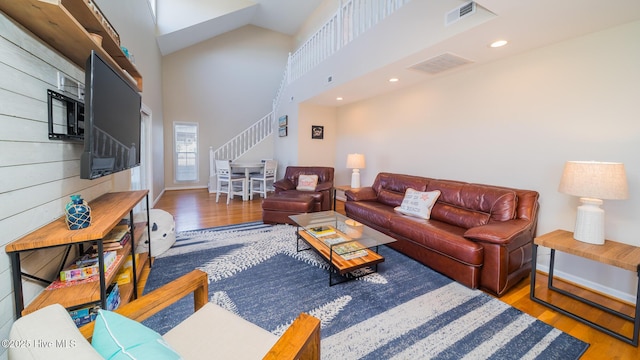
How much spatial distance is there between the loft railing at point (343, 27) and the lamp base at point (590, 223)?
7.92ft

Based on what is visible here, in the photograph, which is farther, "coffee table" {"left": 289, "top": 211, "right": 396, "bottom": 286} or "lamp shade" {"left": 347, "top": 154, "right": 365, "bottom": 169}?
"lamp shade" {"left": 347, "top": 154, "right": 365, "bottom": 169}

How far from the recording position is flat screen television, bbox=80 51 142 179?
4.29 ft

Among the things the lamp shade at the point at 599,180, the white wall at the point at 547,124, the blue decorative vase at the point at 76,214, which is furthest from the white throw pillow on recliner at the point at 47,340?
the white wall at the point at 547,124

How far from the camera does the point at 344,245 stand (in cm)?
246

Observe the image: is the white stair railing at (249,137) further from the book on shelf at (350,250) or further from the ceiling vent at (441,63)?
the book on shelf at (350,250)

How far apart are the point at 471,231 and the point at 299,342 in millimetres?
1978

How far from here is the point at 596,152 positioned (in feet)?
7.30

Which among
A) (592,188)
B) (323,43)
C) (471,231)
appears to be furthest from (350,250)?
(323,43)

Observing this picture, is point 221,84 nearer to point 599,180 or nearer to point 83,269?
point 83,269

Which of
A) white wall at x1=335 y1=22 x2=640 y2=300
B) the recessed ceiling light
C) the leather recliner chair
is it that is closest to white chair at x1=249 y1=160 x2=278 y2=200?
the leather recliner chair

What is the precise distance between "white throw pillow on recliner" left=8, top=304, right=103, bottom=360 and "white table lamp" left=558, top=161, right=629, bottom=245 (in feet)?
9.24

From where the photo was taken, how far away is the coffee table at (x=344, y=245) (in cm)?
224

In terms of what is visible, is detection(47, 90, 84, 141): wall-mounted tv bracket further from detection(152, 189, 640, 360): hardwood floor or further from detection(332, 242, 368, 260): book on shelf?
detection(152, 189, 640, 360): hardwood floor

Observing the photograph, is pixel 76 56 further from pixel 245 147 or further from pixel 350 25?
pixel 245 147
